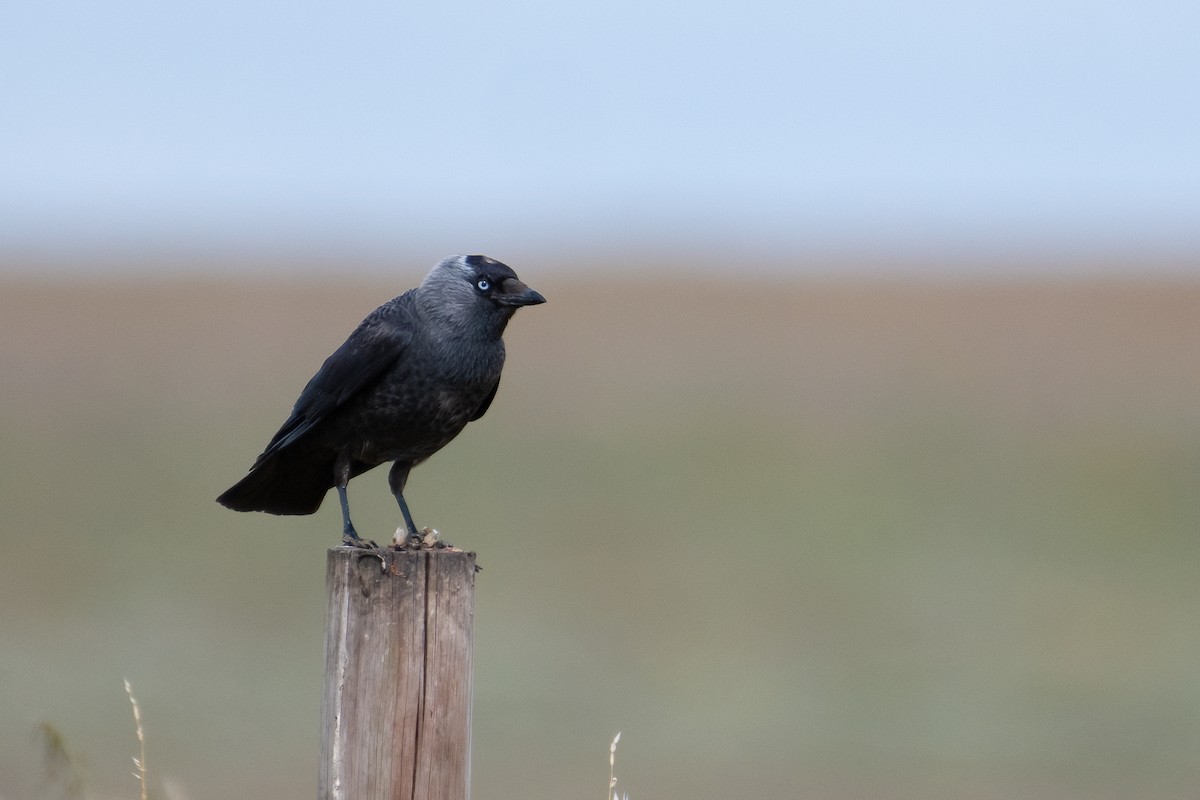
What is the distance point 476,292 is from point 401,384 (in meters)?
0.43

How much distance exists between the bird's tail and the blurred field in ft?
17.5

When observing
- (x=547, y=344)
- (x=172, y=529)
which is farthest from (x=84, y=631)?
(x=547, y=344)

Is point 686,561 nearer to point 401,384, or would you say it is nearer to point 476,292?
point 476,292

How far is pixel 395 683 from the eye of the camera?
12.8ft

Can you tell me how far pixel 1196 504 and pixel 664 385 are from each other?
8.61 metres

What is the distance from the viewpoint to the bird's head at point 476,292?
236 inches

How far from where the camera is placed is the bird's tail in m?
5.96

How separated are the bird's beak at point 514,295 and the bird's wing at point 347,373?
347 millimetres

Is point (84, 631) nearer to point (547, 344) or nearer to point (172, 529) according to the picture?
point (172, 529)

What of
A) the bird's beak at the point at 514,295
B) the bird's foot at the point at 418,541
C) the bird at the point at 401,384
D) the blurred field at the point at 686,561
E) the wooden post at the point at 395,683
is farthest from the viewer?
the blurred field at the point at 686,561

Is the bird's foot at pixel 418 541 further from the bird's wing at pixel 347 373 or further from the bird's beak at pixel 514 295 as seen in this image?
the bird's beak at pixel 514 295

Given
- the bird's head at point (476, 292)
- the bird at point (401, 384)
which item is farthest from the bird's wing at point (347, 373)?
the bird's head at point (476, 292)

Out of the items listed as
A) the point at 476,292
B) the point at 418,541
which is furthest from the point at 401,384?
the point at 418,541

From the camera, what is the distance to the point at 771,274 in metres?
39.7
